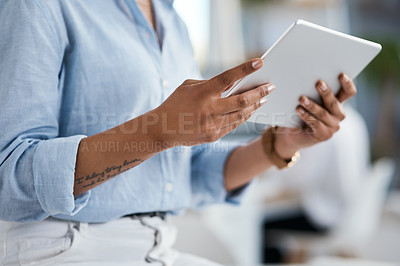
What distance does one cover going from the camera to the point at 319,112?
0.75 m

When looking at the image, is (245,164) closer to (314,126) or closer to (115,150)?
(314,126)

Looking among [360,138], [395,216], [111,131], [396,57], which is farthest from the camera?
[396,57]

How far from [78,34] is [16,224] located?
28cm

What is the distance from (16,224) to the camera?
2.08ft

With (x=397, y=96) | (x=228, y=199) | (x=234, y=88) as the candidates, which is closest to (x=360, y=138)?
(x=228, y=199)

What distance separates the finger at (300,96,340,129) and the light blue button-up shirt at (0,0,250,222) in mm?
221

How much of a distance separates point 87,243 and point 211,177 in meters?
0.32

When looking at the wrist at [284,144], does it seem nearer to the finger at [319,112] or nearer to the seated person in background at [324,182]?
the finger at [319,112]

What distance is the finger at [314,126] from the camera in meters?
0.75

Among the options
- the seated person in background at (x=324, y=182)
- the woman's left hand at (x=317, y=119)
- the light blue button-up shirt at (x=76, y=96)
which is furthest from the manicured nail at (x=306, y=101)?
the seated person in background at (x=324, y=182)

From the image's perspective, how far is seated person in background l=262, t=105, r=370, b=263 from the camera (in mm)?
2100

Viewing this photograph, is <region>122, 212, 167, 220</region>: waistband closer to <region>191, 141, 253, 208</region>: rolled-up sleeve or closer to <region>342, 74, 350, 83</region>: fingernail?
<region>191, 141, 253, 208</region>: rolled-up sleeve

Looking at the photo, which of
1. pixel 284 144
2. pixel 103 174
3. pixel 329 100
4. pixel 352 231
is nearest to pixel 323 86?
pixel 329 100

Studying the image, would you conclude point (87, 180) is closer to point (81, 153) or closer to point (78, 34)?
point (81, 153)
